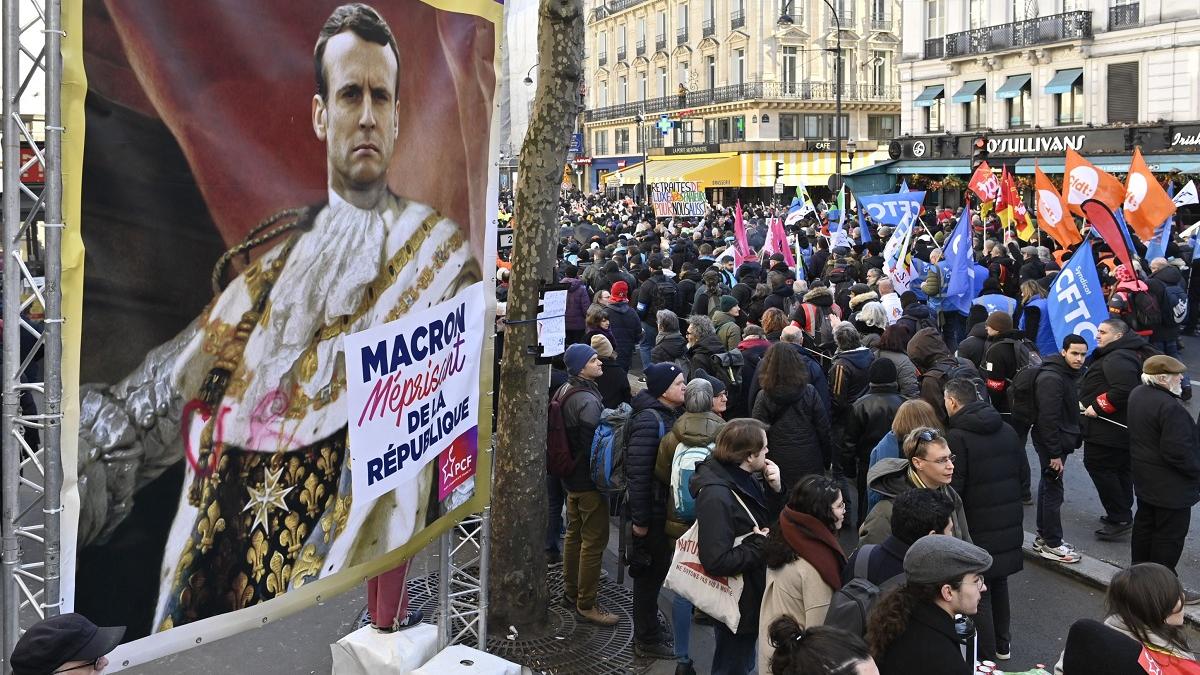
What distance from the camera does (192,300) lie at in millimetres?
3170

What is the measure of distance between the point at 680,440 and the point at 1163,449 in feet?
9.52

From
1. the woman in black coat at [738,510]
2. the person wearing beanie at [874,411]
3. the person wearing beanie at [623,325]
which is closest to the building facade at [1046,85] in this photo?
the person wearing beanie at [623,325]

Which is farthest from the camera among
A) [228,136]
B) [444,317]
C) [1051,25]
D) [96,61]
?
[1051,25]

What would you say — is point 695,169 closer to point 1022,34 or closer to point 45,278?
point 1022,34

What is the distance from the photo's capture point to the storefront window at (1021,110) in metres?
33.2

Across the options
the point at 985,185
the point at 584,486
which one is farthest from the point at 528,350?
the point at 985,185

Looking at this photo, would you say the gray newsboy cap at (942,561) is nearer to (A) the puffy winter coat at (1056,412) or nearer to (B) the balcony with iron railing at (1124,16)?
(A) the puffy winter coat at (1056,412)

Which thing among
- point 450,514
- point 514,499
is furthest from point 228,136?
point 514,499

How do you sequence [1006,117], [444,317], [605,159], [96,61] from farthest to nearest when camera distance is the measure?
1. [605,159]
2. [1006,117]
3. [444,317]
4. [96,61]

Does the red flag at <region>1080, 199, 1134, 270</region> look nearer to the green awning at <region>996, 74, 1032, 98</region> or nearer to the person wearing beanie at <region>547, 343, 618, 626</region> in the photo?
the person wearing beanie at <region>547, 343, 618, 626</region>

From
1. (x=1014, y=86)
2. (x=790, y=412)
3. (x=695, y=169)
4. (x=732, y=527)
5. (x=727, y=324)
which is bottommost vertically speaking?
(x=732, y=527)

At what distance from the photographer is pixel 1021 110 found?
33.5m

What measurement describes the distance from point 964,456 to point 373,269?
3137mm

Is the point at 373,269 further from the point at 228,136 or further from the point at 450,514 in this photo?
the point at 450,514
